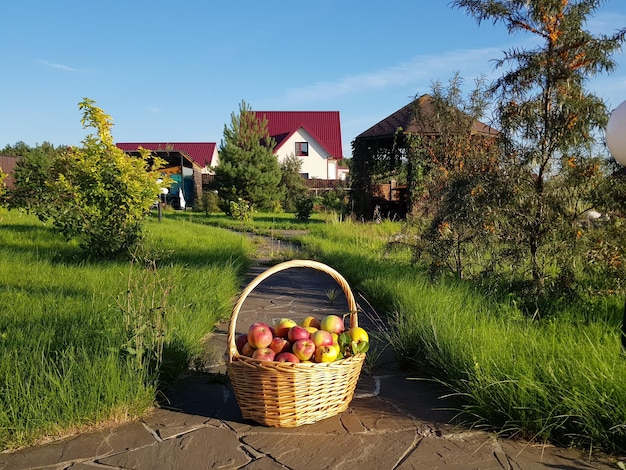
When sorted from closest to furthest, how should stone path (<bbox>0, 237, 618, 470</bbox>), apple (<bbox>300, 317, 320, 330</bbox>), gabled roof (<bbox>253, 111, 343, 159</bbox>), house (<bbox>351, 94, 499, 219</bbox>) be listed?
stone path (<bbox>0, 237, 618, 470</bbox>)
apple (<bbox>300, 317, 320, 330</bbox>)
house (<bbox>351, 94, 499, 219</bbox>)
gabled roof (<bbox>253, 111, 343, 159</bbox>)

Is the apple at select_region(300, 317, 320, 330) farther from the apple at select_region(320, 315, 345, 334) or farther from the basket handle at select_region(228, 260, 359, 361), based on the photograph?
the basket handle at select_region(228, 260, 359, 361)

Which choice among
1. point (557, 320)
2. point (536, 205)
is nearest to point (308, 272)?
point (536, 205)

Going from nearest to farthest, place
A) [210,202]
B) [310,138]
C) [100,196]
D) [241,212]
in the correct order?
[100,196] → [241,212] → [210,202] → [310,138]

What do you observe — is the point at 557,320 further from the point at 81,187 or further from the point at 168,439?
the point at 81,187

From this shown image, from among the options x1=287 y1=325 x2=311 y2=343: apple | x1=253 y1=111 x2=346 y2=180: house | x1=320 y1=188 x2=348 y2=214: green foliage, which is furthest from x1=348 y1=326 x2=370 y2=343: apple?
x1=253 y1=111 x2=346 y2=180: house

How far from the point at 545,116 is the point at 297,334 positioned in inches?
140

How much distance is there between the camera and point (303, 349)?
9.78ft

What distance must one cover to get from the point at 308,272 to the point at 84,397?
6070 millimetres

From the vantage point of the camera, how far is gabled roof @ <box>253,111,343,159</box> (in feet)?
146

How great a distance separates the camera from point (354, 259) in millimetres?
8148

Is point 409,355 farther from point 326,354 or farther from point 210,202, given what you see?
point 210,202

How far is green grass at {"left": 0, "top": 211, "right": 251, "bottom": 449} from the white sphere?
9.54ft

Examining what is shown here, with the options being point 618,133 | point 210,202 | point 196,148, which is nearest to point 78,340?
point 618,133

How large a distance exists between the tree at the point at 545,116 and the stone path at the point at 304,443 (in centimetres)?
229
